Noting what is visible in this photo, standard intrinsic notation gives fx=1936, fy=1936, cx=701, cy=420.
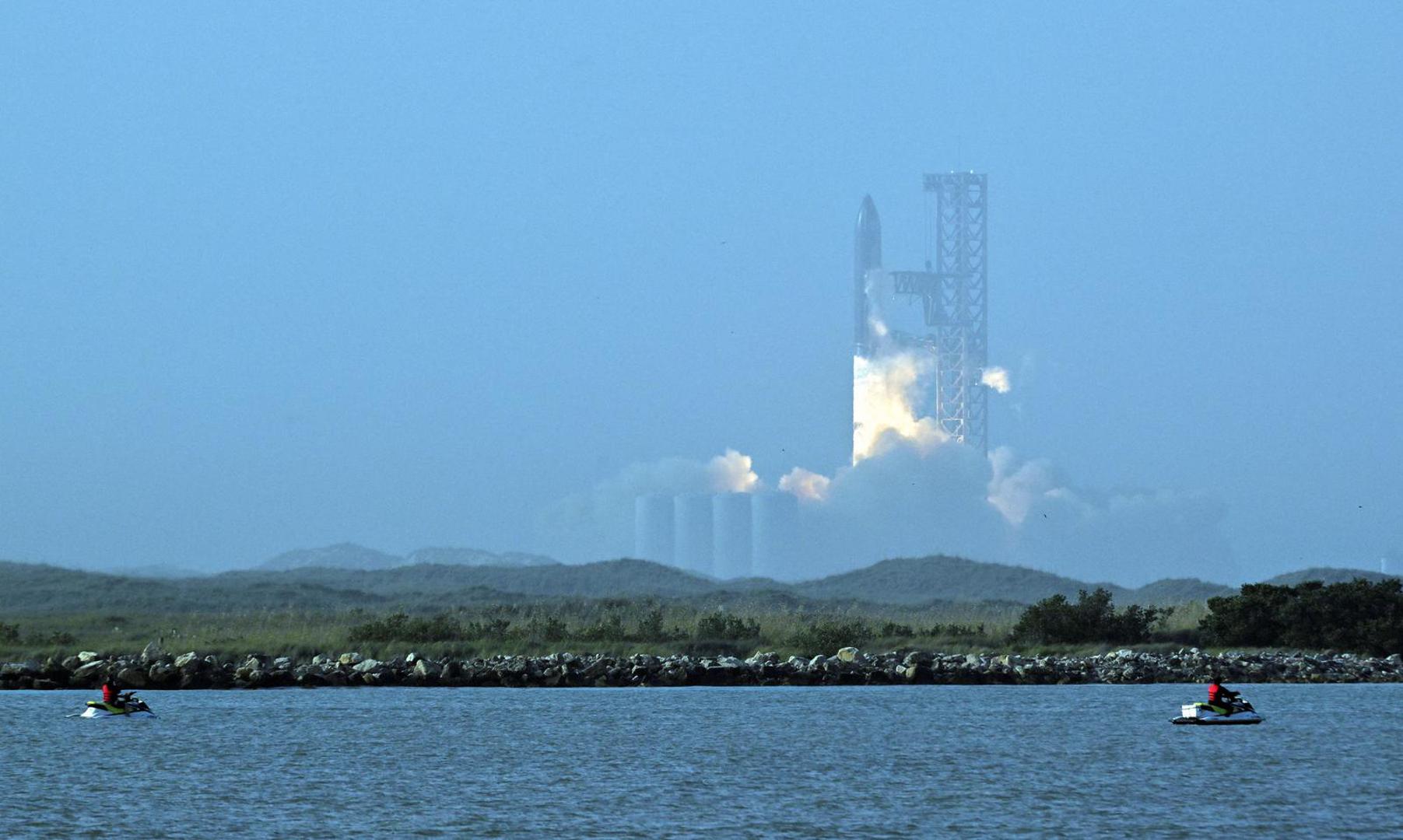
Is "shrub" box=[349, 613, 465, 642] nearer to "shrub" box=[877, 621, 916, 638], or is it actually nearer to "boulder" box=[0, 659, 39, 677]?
"boulder" box=[0, 659, 39, 677]

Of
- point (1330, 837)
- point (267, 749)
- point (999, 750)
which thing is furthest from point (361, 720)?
point (1330, 837)

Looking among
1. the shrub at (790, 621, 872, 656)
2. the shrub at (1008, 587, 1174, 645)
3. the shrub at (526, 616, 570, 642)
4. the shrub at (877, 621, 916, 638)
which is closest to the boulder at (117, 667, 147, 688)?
the shrub at (526, 616, 570, 642)

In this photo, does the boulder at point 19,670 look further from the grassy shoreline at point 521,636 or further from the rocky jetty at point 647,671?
the grassy shoreline at point 521,636

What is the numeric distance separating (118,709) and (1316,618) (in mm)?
48813

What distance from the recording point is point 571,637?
85062 millimetres

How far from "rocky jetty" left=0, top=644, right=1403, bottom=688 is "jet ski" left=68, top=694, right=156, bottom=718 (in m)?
11.0

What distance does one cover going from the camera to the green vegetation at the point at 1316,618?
263 ft

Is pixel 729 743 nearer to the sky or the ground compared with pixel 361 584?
nearer to the ground

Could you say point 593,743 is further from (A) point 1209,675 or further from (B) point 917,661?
(A) point 1209,675

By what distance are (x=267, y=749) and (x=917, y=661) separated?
1219 inches

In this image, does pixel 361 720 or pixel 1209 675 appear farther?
pixel 1209 675

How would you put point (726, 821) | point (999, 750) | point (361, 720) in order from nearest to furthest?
point (726, 821)
point (999, 750)
point (361, 720)

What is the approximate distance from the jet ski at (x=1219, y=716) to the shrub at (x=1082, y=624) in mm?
23292

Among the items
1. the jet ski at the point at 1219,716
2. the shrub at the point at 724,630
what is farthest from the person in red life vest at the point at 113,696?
the jet ski at the point at 1219,716
